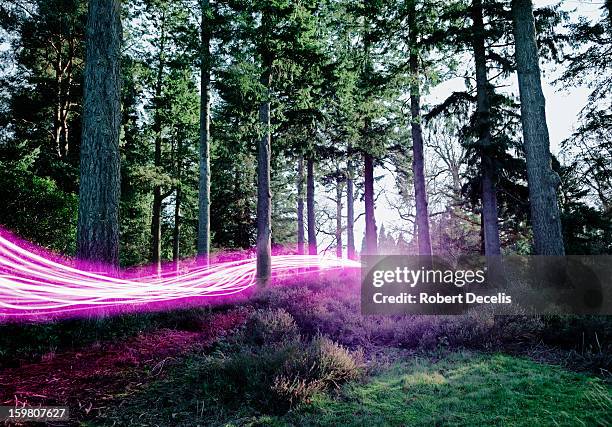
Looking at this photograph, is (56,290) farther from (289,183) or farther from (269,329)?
(289,183)

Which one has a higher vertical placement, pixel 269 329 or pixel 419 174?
pixel 419 174

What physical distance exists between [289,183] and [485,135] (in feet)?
59.8

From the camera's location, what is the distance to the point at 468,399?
4.39 metres

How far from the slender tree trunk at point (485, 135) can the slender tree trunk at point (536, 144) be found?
338 cm

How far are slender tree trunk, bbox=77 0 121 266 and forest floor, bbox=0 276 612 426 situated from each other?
1553 mm


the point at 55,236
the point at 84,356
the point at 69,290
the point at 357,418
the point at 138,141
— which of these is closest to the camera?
the point at 357,418

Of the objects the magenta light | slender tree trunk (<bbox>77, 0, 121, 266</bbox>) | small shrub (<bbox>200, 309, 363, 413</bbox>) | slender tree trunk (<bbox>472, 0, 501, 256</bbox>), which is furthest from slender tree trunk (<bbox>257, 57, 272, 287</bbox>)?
slender tree trunk (<bbox>472, 0, 501, 256</bbox>)

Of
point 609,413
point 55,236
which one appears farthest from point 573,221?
point 55,236

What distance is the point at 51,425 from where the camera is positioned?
3.74m

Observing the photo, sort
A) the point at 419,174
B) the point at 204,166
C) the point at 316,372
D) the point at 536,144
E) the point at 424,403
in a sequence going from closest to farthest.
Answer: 1. the point at 424,403
2. the point at 316,372
3. the point at 536,144
4. the point at 204,166
5. the point at 419,174

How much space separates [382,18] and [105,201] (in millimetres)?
11259

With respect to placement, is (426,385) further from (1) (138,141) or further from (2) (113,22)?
(1) (138,141)

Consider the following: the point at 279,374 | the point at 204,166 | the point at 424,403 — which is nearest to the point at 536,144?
the point at 424,403

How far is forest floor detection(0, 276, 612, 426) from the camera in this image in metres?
4.08
